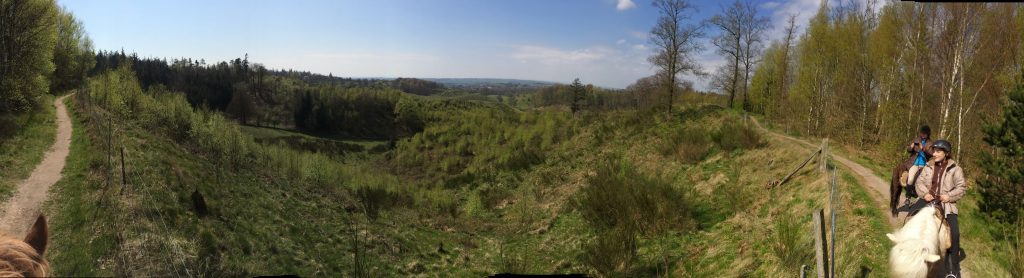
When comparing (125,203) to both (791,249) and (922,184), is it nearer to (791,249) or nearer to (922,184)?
(791,249)

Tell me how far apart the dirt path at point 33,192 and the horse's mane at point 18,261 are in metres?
8.05

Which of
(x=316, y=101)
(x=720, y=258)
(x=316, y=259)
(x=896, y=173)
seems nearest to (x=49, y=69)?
(x=316, y=259)

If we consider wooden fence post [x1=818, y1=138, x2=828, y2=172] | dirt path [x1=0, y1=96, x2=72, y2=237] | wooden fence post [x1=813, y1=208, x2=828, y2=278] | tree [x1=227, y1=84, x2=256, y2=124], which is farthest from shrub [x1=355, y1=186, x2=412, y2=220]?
tree [x1=227, y1=84, x2=256, y2=124]

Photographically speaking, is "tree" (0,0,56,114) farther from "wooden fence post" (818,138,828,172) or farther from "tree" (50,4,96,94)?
"wooden fence post" (818,138,828,172)

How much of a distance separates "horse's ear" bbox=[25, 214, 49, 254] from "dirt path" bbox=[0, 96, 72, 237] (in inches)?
305

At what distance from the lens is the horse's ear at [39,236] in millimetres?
1753

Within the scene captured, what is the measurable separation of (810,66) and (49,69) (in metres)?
41.6

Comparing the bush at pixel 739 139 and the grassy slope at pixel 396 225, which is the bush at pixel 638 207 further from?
the bush at pixel 739 139

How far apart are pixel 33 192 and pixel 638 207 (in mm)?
17111

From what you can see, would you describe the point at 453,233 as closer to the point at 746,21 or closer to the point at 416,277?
the point at 416,277

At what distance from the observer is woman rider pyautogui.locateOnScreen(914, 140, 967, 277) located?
4902 mm

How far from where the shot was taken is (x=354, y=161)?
66812 mm

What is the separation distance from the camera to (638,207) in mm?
11789

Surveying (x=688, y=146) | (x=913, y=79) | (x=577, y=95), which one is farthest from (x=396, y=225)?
(x=577, y=95)
